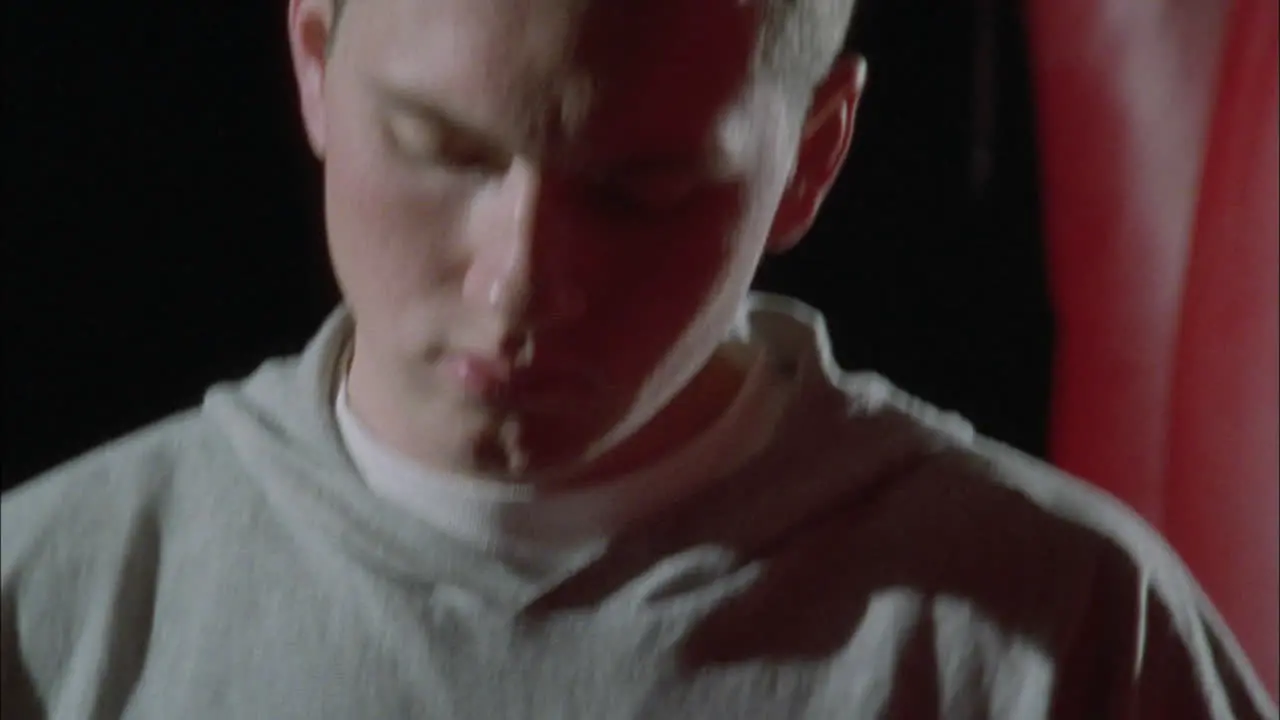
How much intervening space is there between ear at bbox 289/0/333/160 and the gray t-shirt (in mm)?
166

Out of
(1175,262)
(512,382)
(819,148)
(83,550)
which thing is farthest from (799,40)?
(83,550)

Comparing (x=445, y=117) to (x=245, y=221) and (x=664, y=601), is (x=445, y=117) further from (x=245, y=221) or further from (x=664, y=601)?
(x=245, y=221)

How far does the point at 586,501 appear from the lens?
71 cm

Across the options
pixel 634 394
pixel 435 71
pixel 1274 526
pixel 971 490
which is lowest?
pixel 1274 526

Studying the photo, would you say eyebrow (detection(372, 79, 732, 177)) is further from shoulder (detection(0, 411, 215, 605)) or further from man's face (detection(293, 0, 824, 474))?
shoulder (detection(0, 411, 215, 605))

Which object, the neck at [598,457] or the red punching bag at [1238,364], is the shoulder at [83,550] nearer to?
the neck at [598,457]

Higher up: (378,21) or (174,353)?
(378,21)

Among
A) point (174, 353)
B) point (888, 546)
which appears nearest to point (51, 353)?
point (174, 353)

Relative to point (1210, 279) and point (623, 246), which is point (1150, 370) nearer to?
point (1210, 279)

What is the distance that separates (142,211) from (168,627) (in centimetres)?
32

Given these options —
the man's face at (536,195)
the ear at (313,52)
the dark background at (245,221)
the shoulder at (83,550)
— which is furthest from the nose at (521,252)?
the dark background at (245,221)

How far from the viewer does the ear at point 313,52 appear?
630 mm

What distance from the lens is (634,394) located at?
0.64 meters

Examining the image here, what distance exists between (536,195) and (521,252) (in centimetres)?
3
